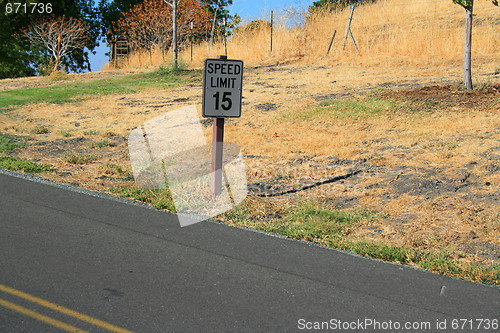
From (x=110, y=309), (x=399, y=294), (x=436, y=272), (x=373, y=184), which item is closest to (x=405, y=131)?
(x=373, y=184)

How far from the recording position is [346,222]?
313 inches

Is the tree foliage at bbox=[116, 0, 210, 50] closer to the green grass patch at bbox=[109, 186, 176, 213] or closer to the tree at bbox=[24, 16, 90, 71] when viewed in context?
the tree at bbox=[24, 16, 90, 71]

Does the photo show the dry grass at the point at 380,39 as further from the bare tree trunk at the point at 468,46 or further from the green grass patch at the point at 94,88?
the bare tree trunk at the point at 468,46

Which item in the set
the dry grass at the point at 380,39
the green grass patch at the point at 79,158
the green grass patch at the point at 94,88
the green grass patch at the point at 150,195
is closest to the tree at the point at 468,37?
the dry grass at the point at 380,39

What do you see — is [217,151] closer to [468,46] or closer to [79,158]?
[79,158]

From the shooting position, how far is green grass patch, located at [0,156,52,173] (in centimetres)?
1081

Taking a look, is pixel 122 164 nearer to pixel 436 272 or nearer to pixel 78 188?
pixel 78 188

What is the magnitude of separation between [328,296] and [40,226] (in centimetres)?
375

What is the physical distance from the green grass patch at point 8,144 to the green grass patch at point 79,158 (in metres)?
1.56

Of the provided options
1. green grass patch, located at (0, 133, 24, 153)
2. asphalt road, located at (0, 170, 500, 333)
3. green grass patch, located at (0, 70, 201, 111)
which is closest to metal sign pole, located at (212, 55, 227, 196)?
asphalt road, located at (0, 170, 500, 333)

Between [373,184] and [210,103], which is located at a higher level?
[210,103]

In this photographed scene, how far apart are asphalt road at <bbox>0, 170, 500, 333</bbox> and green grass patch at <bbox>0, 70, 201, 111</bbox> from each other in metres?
16.5

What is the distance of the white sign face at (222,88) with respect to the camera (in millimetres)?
8219

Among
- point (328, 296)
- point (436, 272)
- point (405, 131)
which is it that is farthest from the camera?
point (405, 131)
